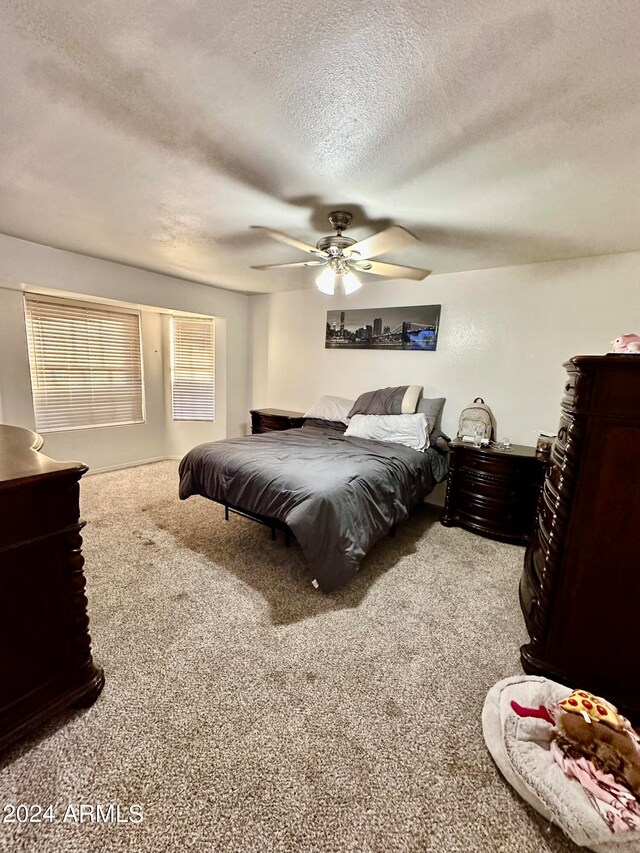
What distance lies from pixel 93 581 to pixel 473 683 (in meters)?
2.25

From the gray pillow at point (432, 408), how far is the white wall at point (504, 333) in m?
0.10

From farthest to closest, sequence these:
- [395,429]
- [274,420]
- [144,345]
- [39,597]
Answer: [144,345] → [274,420] → [395,429] → [39,597]

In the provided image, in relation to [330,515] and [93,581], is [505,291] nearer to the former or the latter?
[330,515]

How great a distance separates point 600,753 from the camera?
3.71ft

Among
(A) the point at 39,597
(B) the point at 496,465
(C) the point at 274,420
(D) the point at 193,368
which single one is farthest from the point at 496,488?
(D) the point at 193,368

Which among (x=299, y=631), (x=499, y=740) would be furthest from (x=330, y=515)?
(x=499, y=740)

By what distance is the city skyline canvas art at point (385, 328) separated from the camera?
3.62 m

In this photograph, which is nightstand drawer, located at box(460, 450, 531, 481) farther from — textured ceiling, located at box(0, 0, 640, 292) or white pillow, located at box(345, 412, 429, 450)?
textured ceiling, located at box(0, 0, 640, 292)

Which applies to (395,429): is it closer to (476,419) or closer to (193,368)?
(476,419)

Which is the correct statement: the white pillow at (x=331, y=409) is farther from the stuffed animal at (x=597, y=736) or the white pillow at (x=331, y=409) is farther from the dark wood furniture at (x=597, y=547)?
the stuffed animal at (x=597, y=736)

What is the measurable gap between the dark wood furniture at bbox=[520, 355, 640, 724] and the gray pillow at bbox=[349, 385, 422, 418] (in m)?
1.99

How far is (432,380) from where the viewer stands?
12.0 ft

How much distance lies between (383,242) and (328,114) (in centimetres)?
87

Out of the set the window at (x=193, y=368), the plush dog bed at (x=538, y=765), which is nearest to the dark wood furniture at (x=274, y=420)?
the window at (x=193, y=368)
